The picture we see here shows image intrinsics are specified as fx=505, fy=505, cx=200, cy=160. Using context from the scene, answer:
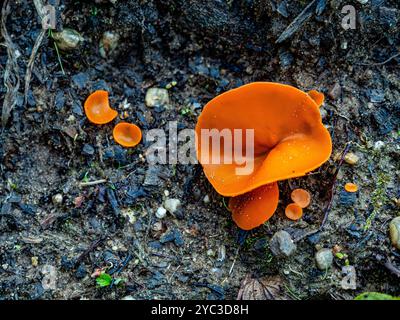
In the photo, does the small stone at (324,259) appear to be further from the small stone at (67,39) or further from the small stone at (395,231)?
the small stone at (67,39)

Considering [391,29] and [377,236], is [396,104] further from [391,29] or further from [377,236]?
[377,236]

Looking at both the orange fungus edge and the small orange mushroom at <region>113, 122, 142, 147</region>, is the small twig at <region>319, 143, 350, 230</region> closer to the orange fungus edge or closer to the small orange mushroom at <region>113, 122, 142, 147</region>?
the orange fungus edge

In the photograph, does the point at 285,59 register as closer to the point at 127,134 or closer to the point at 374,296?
the point at 127,134

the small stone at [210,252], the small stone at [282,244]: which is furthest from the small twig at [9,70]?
the small stone at [282,244]

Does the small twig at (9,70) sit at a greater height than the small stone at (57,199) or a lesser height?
greater

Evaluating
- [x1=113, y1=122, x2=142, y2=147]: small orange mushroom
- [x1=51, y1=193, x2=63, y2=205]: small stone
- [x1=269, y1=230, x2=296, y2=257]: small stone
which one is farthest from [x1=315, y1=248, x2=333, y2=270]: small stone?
[x1=51, y1=193, x2=63, y2=205]: small stone

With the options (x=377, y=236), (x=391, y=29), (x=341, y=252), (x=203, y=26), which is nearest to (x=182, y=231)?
(x=341, y=252)
